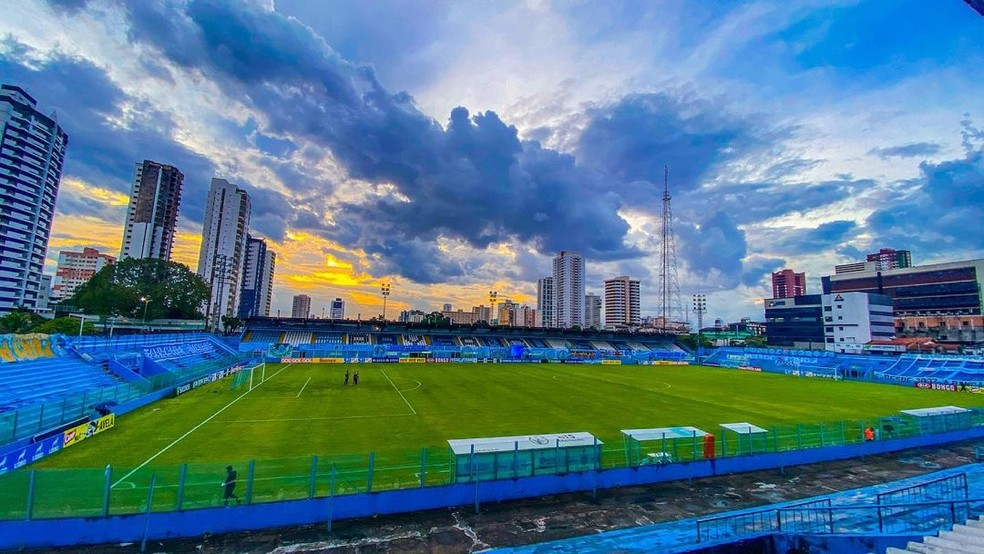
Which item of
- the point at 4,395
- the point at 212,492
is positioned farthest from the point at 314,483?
the point at 4,395

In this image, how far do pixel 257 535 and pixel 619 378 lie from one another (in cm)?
5285

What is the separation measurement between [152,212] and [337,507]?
171 metres

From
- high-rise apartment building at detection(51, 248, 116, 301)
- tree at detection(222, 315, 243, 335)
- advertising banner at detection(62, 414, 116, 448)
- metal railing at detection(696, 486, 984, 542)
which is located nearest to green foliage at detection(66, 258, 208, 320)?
tree at detection(222, 315, 243, 335)

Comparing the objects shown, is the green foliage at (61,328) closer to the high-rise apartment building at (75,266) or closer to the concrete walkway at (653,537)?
the concrete walkway at (653,537)

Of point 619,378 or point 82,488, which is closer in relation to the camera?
point 82,488

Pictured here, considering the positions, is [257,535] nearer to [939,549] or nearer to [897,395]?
[939,549]

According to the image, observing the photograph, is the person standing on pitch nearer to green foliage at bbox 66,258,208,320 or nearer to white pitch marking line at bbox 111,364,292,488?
white pitch marking line at bbox 111,364,292,488

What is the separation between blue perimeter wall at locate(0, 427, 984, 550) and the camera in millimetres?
11734

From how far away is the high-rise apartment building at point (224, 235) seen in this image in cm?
14125

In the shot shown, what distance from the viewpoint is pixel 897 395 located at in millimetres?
46688

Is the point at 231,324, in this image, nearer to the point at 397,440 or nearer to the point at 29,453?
the point at 29,453

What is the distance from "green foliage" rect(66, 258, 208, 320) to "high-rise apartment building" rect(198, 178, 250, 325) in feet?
177

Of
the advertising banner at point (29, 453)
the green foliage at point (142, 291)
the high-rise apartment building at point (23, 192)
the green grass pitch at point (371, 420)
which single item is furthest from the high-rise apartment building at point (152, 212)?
the advertising banner at point (29, 453)

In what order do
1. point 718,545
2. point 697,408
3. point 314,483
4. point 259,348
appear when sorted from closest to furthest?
point 718,545 < point 314,483 < point 697,408 < point 259,348
